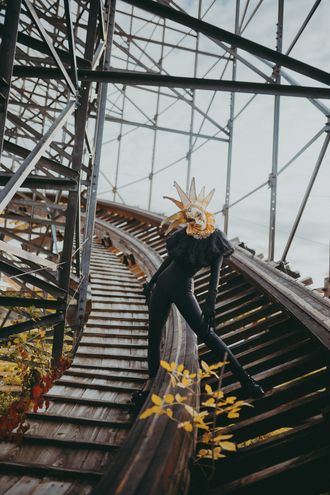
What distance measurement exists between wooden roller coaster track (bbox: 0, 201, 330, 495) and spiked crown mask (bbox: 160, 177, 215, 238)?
1081 mm

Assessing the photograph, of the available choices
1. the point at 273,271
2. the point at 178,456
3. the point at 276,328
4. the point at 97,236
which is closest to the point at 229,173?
the point at 97,236

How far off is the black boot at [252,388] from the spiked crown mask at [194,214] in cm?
120

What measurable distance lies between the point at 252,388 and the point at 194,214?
1.46 metres

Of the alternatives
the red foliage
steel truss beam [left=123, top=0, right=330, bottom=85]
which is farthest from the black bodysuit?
steel truss beam [left=123, top=0, right=330, bottom=85]

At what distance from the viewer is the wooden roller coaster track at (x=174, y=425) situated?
1.86 metres

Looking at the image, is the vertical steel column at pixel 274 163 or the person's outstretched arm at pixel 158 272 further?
the vertical steel column at pixel 274 163

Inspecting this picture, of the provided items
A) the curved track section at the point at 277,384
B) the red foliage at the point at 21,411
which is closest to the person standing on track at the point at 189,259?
the curved track section at the point at 277,384

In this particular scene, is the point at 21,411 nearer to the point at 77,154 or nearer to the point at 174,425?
the point at 174,425

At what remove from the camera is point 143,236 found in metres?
9.38

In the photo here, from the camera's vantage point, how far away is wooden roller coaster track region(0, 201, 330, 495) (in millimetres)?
1857

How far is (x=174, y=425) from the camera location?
75.9 inches

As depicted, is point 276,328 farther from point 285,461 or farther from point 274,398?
point 285,461

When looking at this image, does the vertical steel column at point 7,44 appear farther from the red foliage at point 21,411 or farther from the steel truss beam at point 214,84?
the red foliage at point 21,411

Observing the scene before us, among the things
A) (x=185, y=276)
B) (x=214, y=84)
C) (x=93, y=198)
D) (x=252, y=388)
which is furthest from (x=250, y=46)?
(x=93, y=198)
